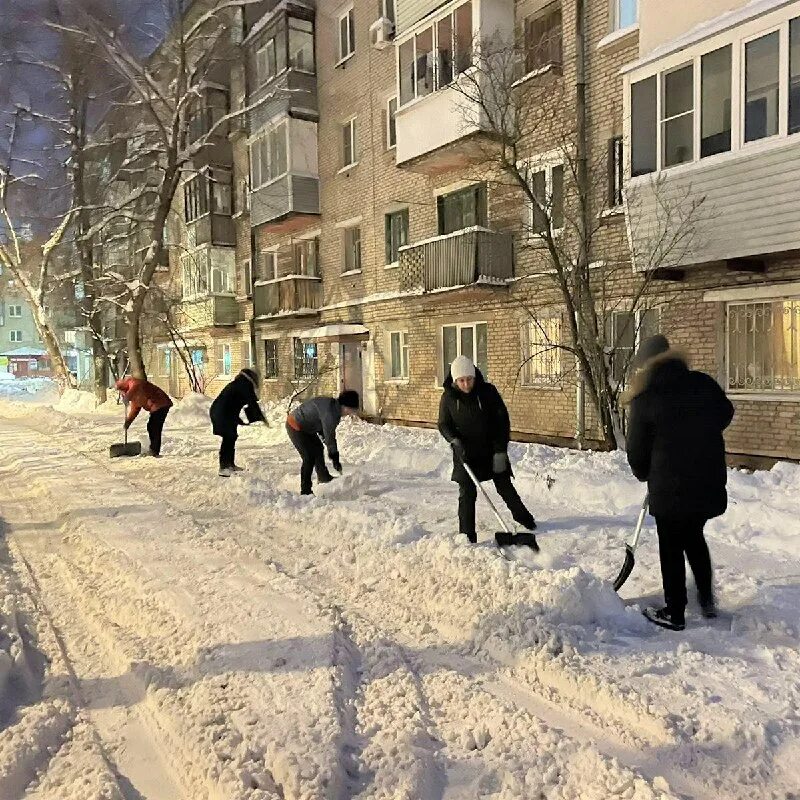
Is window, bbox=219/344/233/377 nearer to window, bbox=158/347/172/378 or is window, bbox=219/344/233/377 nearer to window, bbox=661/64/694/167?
→ window, bbox=158/347/172/378

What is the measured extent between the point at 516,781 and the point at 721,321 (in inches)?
327

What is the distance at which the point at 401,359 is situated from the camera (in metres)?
15.5

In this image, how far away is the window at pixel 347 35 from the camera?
1628 cm

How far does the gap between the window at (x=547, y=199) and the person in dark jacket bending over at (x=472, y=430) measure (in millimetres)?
4804

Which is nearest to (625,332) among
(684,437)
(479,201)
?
(479,201)

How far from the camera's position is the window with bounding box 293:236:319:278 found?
1815cm

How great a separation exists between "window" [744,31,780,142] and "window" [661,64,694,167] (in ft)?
2.50

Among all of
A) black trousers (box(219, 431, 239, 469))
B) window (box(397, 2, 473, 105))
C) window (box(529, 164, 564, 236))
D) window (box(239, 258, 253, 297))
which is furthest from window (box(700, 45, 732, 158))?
window (box(239, 258, 253, 297))

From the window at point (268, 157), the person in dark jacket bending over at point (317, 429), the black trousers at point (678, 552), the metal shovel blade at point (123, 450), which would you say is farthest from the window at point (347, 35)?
the black trousers at point (678, 552)

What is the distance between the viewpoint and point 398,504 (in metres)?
6.78

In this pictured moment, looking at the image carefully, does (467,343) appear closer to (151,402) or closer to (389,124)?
(389,124)

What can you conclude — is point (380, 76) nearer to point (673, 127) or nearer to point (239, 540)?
point (673, 127)

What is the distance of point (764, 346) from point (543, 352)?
3.47m

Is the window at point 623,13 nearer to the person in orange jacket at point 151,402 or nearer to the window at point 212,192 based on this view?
the person in orange jacket at point 151,402
